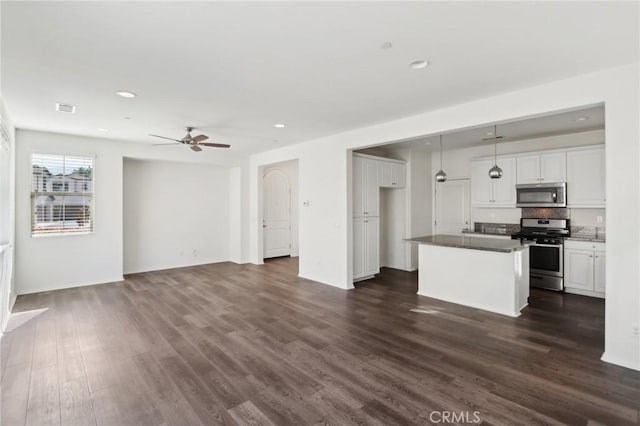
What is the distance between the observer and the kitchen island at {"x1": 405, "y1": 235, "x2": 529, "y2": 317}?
13.9 feet

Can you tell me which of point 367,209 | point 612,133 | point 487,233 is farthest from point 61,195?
point 487,233

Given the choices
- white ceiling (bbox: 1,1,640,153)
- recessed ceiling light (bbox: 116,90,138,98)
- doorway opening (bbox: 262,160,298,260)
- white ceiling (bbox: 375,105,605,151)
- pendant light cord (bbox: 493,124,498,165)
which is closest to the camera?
white ceiling (bbox: 1,1,640,153)

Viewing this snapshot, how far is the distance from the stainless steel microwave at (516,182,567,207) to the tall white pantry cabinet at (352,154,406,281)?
2465 millimetres

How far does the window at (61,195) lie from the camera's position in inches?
215

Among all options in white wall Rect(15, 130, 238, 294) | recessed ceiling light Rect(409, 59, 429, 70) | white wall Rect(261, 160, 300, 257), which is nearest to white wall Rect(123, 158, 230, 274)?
white wall Rect(15, 130, 238, 294)

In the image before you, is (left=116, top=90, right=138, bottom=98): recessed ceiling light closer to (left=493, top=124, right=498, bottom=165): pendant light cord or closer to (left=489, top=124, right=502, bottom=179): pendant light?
(left=489, top=124, right=502, bottom=179): pendant light

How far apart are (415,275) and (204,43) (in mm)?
5767

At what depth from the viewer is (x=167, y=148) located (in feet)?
22.3

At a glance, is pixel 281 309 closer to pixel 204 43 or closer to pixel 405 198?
pixel 204 43

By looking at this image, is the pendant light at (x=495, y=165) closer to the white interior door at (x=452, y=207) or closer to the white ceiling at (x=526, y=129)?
the white ceiling at (x=526, y=129)

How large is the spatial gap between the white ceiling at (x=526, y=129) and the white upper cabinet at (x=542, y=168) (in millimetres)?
417

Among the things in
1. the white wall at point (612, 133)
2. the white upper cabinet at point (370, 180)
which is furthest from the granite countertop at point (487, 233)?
the white wall at point (612, 133)

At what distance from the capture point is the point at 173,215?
750cm

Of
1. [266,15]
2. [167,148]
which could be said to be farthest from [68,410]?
[167,148]
